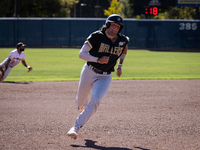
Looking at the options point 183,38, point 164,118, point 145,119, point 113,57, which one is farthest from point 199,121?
point 183,38

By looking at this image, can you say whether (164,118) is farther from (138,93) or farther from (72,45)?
(72,45)

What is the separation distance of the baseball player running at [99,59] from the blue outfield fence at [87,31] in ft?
88.6

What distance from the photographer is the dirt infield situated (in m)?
4.63

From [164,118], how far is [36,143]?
9.54 feet

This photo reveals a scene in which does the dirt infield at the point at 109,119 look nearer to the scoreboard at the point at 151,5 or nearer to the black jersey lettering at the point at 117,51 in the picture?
the black jersey lettering at the point at 117,51

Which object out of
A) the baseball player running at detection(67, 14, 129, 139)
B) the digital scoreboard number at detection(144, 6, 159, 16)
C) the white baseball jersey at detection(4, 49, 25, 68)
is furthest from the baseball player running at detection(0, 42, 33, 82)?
the digital scoreboard number at detection(144, 6, 159, 16)

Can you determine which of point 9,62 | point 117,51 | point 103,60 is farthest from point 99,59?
point 9,62

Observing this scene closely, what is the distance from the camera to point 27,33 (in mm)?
32156

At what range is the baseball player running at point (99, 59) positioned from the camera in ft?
15.4

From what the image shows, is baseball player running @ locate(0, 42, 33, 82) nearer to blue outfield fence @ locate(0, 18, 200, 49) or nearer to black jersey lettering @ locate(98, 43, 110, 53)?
black jersey lettering @ locate(98, 43, 110, 53)

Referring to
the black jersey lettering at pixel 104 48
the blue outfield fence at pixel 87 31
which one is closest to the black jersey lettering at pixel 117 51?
the black jersey lettering at pixel 104 48

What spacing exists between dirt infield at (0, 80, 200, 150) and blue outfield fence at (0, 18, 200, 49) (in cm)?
2175

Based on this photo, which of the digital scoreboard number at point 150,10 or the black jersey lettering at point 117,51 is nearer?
the black jersey lettering at point 117,51

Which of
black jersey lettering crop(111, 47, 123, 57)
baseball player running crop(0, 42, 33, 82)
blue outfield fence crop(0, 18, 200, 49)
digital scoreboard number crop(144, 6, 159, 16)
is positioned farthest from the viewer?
blue outfield fence crop(0, 18, 200, 49)
